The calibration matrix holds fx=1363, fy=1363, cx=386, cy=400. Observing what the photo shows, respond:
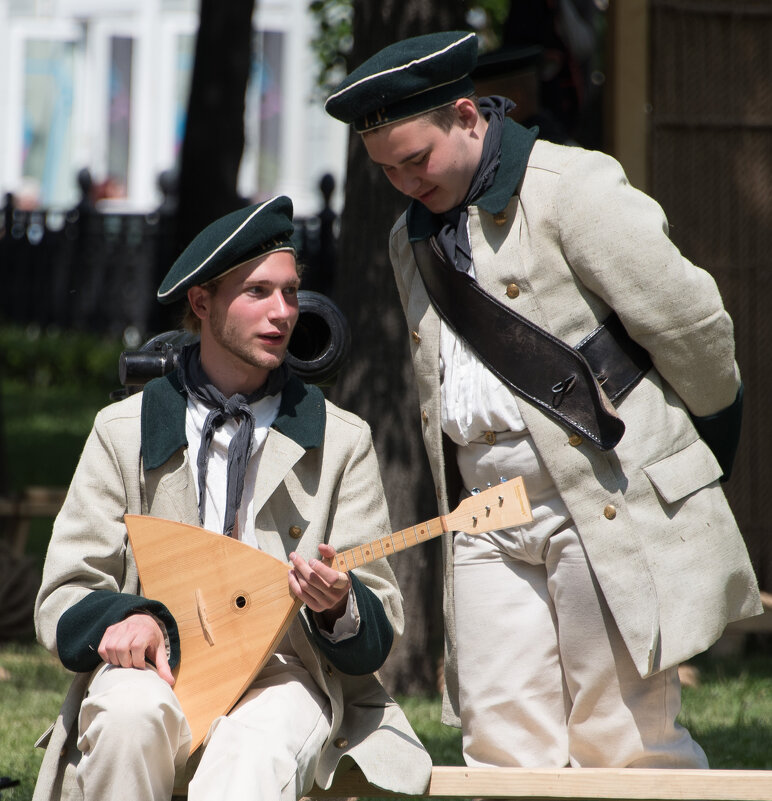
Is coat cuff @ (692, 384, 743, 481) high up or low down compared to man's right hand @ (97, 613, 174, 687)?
up

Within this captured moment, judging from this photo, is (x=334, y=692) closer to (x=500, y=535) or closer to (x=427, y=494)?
(x=500, y=535)

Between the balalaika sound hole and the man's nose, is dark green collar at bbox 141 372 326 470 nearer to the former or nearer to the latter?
the man's nose

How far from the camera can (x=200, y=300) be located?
12.3ft

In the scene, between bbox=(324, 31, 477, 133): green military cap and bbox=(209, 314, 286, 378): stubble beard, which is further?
bbox=(209, 314, 286, 378): stubble beard

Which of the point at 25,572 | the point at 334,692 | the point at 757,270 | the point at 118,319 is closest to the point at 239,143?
the point at 25,572

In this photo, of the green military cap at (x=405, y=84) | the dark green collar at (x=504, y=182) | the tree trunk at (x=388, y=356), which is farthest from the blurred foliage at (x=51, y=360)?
the green military cap at (x=405, y=84)

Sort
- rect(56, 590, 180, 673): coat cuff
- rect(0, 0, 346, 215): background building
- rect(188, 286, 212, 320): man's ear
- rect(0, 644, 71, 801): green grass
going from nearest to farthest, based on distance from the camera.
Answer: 1. rect(56, 590, 180, 673): coat cuff
2. rect(188, 286, 212, 320): man's ear
3. rect(0, 644, 71, 801): green grass
4. rect(0, 0, 346, 215): background building

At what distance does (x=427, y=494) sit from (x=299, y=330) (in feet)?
6.85

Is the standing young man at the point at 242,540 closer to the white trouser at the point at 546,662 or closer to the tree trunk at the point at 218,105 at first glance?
the white trouser at the point at 546,662

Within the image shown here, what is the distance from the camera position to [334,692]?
11.4ft

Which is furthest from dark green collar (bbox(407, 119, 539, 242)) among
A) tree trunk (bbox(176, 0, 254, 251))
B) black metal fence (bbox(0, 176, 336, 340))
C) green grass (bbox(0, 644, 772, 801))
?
black metal fence (bbox(0, 176, 336, 340))

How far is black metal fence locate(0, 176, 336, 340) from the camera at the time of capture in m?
16.7

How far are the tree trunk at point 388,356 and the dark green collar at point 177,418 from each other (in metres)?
2.20

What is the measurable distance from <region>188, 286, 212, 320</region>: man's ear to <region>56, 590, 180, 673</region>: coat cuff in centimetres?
81
